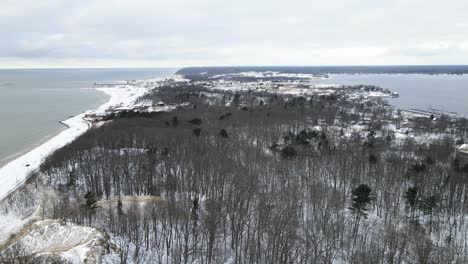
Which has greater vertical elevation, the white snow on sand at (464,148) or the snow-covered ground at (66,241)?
the snow-covered ground at (66,241)

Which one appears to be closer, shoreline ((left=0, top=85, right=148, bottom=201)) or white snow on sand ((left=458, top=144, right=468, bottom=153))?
shoreline ((left=0, top=85, right=148, bottom=201))

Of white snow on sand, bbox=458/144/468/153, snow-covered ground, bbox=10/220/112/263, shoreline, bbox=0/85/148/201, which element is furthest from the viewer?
white snow on sand, bbox=458/144/468/153

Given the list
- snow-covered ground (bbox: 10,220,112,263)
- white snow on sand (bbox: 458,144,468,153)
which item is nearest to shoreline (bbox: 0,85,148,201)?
snow-covered ground (bbox: 10,220,112,263)

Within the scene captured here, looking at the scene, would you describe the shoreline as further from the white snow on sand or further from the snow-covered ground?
the white snow on sand

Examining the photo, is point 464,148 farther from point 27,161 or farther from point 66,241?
point 27,161

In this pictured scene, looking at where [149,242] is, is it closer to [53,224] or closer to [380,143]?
[53,224]

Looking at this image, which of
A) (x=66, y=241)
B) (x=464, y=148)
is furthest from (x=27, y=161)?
(x=464, y=148)

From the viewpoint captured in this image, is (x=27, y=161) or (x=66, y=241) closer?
(x=66, y=241)

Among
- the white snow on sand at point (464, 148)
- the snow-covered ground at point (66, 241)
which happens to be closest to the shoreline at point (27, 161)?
the snow-covered ground at point (66, 241)

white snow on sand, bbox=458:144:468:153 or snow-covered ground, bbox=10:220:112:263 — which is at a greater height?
snow-covered ground, bbox=10:220:112:263

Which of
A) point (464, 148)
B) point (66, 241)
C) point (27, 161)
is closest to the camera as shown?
point (66, 241)

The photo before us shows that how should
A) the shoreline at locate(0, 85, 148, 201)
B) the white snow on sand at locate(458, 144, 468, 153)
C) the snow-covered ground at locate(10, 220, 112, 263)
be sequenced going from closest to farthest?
the snow-covered ground at locate(10, 220, 112, 263)
the shoreline at locate(0, 85, 148, 201)
the white snow on sand at locate(458, 144, 468, 153)

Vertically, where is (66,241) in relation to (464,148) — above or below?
above

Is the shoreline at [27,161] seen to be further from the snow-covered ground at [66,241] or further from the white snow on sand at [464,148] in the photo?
the white snow on sand at [464,148]
